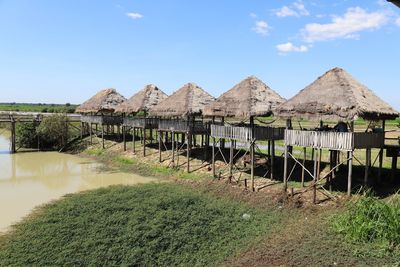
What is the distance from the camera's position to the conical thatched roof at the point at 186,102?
2097 cm

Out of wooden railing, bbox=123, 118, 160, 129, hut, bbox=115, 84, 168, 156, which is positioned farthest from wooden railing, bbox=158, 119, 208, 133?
hut, bbox=115, 84, 168, 156

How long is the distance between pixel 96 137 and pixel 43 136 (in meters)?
4.21

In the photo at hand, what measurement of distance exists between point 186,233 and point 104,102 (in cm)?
2183

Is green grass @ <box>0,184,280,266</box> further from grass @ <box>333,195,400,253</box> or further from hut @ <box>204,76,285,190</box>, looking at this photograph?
hut @ <box>204,76,285,190</box>

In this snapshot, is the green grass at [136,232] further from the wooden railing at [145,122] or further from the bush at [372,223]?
the wooden railing at [145,122]

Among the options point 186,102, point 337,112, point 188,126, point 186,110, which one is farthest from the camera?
point 186,102

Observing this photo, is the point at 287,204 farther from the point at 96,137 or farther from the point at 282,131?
the point at 96,137

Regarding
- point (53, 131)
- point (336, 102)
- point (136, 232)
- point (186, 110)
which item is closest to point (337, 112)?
point (336, 102)

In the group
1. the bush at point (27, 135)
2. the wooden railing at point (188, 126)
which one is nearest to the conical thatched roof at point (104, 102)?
the bush at point (27, 135)

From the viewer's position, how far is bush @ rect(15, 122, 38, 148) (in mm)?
30656

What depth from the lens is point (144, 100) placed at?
2652cm

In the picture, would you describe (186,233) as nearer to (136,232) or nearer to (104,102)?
(136,232)

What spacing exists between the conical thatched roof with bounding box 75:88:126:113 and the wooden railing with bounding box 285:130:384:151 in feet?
63.4

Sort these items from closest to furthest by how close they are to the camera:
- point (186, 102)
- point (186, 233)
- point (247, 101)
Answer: point (186, 233)
point (247, 101)
point (186, 102)
